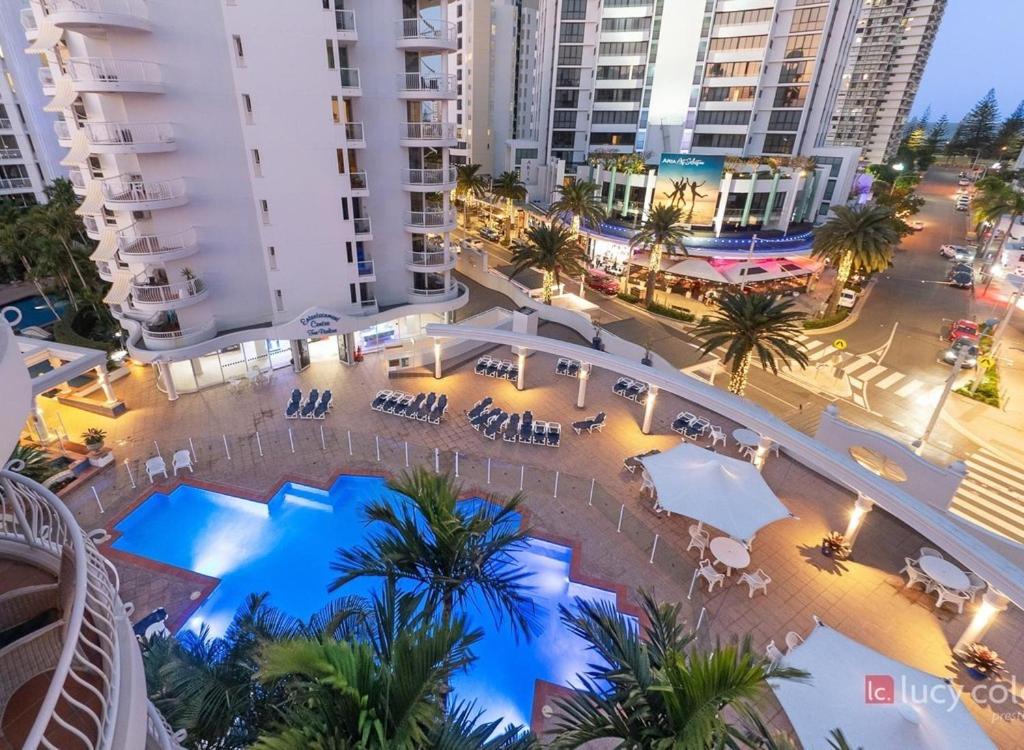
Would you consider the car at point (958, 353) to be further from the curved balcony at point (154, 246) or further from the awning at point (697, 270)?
the curved balcony at point (154, 246)

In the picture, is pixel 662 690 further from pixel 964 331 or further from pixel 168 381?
pixel 964 331

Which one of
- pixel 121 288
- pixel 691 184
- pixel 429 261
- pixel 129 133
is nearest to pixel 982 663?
pixel 429 261

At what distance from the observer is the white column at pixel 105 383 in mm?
20781

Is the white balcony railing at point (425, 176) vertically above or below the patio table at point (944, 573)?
above

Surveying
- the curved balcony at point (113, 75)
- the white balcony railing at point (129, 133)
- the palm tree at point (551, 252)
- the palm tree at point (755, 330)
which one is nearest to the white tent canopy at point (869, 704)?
the palm tree at point (755, 330)

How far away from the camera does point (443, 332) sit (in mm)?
24000

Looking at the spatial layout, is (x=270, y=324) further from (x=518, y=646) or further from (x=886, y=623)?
(x=886, y=623)

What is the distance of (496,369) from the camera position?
2567cm

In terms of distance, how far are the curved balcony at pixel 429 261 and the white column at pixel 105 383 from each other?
561 inches

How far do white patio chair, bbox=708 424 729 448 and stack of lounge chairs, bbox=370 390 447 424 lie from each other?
1163cm

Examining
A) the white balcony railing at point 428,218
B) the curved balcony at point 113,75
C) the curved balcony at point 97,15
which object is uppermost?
the curved balcony at point 97,15

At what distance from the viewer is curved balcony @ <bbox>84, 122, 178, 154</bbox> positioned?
1923 cm

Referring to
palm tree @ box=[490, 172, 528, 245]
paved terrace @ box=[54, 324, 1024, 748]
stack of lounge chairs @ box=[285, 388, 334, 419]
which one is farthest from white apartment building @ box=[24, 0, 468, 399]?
palm tree @ box=[490, 172, 528, 245]

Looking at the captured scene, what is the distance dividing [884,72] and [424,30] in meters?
124
